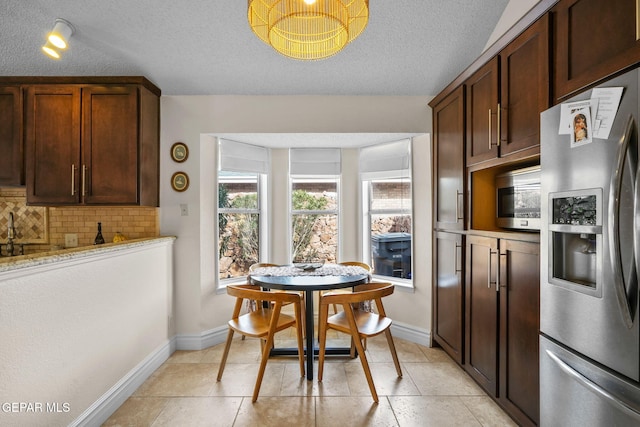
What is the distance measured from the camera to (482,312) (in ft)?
7.26

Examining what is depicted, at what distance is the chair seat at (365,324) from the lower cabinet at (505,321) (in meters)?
0.65

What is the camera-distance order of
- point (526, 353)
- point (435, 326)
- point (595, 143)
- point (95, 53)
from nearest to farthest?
point (595, 143) → point (526, 353) → point (95, 53) → point (435, 326)

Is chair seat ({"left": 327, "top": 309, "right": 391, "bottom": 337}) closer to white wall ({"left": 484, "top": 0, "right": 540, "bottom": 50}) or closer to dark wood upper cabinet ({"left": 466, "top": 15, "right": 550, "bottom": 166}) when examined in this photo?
dark wood upper cabinet ({"left": 466, "top": 15, "right": 550, "bottom": 166})

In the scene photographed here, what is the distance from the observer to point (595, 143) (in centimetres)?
121

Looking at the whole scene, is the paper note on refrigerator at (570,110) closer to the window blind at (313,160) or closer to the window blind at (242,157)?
the window blind at (313,160)

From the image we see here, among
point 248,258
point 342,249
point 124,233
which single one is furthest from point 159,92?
point 342,249

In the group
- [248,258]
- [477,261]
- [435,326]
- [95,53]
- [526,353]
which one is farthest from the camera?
[248,258]

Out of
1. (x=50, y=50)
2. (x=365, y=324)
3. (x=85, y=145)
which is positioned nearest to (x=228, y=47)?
(x=50, y=50)

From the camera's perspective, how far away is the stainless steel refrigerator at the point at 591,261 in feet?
3.59

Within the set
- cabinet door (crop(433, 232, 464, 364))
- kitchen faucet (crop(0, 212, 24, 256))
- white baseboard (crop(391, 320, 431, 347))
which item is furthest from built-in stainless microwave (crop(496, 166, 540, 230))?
kitchen faucet (crop(0, 212, 24, 256))

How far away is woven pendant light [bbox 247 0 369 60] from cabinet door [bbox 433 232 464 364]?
1710mm

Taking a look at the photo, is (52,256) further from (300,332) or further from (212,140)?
(212,140)

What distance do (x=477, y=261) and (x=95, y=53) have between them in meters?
3.45

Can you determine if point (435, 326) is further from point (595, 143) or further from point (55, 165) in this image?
point (55, 165)
